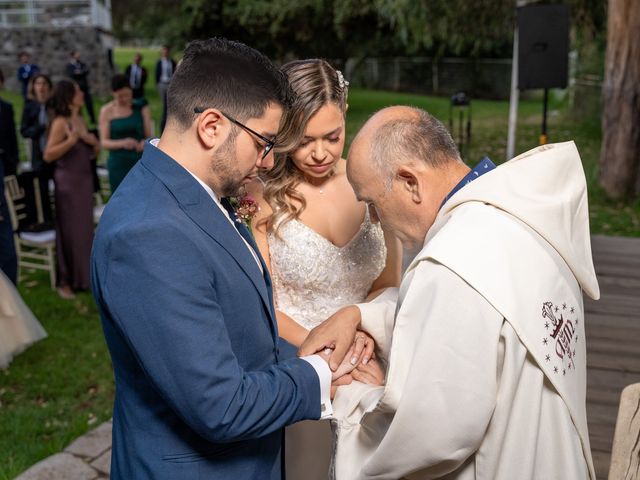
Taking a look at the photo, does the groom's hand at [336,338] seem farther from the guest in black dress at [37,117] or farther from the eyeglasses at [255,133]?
the guest in black dress at [37,117]

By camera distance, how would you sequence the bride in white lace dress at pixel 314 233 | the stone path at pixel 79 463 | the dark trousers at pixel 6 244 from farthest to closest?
1. the dark trousers at pixel 6 244
2. the stone path at pixel 79 463
3. the bride in white lace dress at pixel 314 233

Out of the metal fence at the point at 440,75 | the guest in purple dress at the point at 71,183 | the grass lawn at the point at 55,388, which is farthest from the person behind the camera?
the metal fence at the point at 440,75

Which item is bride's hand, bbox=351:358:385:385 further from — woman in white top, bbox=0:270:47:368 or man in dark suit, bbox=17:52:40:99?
man in dark suit, bbox=17:52:40:99

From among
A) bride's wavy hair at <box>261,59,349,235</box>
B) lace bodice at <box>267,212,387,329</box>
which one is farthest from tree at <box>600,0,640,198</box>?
bride's wavy hair at <box>261,59,349,235</box>

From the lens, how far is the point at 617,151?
10875mm

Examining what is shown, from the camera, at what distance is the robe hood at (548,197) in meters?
1.85

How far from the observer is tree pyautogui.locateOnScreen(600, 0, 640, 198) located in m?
10.6

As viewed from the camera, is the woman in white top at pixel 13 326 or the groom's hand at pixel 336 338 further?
the woman in white top at pixel 13 326

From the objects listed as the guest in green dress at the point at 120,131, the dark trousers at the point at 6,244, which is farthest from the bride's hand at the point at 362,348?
the guest in green dress at the point at 120,131

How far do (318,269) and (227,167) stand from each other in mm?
1335

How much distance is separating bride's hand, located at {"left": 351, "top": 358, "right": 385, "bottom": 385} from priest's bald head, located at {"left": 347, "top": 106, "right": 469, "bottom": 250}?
0.46m

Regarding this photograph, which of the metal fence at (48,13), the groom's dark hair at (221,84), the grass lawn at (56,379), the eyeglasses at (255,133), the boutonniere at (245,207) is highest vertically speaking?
the metal fence at (48,13)

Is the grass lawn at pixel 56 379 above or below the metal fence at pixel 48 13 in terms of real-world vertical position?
below

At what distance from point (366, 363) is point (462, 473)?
1.84ft
